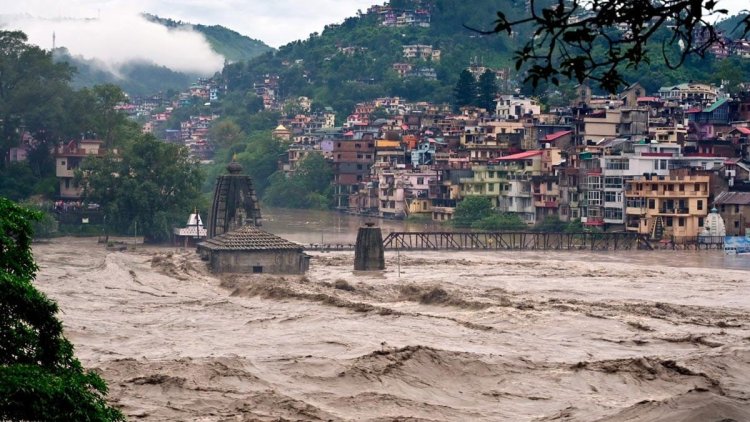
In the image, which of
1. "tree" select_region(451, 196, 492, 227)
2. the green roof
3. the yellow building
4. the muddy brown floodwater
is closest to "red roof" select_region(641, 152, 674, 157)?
the yellow building

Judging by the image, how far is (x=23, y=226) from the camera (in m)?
17.4

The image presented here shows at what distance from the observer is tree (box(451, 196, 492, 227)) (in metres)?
87.3

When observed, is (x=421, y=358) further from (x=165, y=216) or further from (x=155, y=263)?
(x=165, y=216)

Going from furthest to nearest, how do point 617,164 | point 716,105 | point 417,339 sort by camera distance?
point 716,105 < point 617,164 < point 417,339

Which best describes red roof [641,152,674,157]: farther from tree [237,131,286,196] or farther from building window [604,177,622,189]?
tree [237,131,286,196]

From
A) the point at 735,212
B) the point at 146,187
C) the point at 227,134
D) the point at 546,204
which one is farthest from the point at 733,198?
the point at 227,134

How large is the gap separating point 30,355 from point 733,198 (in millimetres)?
60289

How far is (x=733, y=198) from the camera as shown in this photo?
73812 mm

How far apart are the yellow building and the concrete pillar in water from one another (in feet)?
65.4

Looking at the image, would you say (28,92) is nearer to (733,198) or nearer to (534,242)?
(534,242)

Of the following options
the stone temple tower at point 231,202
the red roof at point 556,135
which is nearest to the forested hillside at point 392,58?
the red roof at point 556,135

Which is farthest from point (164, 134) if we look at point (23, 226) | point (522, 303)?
point (23, 226)

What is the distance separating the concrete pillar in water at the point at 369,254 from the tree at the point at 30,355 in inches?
1572

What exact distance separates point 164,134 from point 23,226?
165m
